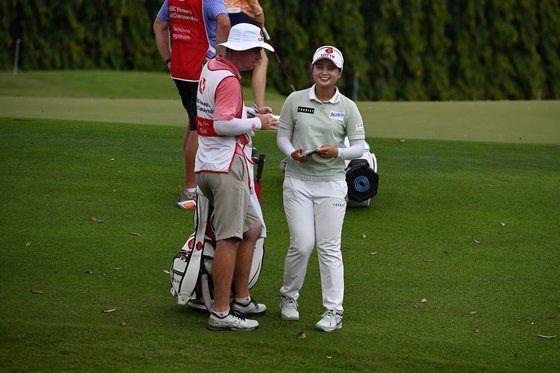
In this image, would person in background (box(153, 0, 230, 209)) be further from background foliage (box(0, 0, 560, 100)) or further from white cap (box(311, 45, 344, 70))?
background foliage (box(0, 0, 560, 100))

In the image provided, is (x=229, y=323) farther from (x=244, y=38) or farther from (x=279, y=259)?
(x=279, y=259)

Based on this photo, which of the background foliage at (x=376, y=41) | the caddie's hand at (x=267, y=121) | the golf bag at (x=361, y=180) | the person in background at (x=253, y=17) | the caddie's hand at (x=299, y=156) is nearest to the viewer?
the caddie's hand at (x=267, y=121)

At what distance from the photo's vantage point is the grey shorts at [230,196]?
6520 millimetres

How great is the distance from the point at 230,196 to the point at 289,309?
34.3 inches

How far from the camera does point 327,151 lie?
6.68 meters

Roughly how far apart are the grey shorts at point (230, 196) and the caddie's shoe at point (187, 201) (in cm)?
311

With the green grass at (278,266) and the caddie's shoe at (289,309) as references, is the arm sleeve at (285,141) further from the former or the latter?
the green grass at (278,266)

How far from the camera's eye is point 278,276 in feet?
26.3

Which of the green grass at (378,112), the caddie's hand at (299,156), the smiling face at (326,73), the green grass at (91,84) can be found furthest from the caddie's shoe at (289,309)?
the green grass at (91,84)

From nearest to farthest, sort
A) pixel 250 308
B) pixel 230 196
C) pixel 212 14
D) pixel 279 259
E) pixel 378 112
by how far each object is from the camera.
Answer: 1. pixel 230 196
2. pixel 250 308
3. pixel 279 259
4. pixel 212 14
5. pixel 378 112

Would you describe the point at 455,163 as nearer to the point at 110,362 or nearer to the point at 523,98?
the point at 110,362

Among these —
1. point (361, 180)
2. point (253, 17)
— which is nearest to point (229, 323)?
point (361, 180)

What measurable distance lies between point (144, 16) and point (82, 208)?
1166cm

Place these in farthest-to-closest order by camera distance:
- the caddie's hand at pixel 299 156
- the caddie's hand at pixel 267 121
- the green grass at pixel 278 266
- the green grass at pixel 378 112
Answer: the green grass at pixel 378 112 < the caddie's hand at pixel 299 156 < the caddie's hand at pixel 267 121 < the green grass at pixel 278 266
